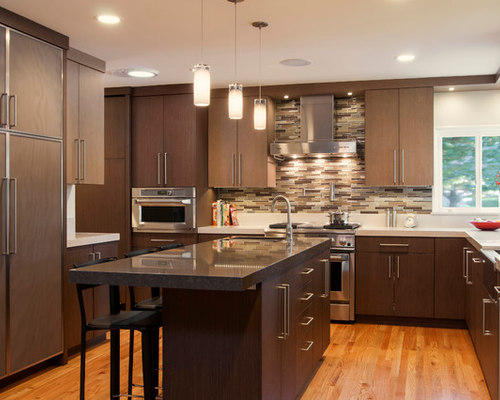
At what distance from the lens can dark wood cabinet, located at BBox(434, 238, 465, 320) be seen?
5.31 meters

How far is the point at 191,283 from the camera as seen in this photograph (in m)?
2.35

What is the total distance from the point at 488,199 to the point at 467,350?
1964mm

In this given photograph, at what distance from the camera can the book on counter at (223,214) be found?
6320 mm

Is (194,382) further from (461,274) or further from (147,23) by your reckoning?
(461,274)

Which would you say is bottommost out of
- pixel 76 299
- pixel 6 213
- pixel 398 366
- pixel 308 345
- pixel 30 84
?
pixel 398 366

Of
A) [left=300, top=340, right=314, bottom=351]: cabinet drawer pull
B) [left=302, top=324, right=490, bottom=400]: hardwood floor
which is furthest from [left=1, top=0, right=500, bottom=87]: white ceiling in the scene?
[left=302, top=324, right=490, bottom=400]: hardwood floor

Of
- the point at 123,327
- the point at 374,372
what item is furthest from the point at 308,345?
the point at 123,327

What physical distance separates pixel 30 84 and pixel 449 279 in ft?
13.3

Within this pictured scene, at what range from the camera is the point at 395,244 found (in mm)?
5449

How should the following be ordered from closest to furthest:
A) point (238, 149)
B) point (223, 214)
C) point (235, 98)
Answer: point (235, 98) → point (238, 149) → point (223, 214)

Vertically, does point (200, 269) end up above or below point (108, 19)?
below

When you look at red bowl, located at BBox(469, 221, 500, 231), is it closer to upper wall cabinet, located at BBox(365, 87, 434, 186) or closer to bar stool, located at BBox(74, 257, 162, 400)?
upper wall cabinet, located at BBox(365, 87, 434, 186)

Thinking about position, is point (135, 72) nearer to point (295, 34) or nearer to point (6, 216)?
point (295, 34)

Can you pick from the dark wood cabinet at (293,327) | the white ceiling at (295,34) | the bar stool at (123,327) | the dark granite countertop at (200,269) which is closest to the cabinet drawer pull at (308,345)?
the dark wood cabinet at (293,327)
